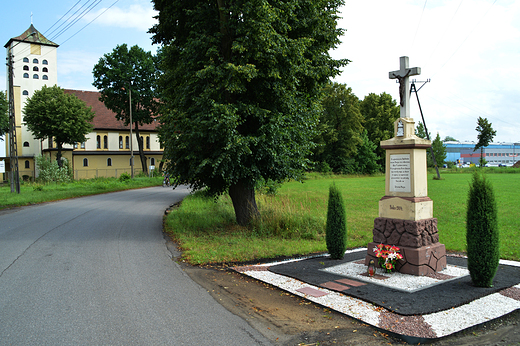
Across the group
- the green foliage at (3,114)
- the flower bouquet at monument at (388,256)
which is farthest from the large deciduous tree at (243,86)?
the green foliage at (3,114)

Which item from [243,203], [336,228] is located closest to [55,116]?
[243,203]

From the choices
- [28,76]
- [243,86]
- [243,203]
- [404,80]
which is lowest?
[243,203]

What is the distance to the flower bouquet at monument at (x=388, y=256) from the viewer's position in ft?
22.9

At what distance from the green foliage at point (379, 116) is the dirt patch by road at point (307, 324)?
213 ft

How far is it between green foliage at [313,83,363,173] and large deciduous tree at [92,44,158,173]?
27356 millimetres

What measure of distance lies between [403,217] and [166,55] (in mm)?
9624

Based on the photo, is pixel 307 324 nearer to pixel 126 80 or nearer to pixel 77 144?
pixel 126 80

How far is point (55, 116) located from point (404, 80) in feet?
153

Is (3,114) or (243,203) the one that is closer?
(243,203)

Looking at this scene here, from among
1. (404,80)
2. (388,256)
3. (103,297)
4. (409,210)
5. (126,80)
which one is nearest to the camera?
(103,297)

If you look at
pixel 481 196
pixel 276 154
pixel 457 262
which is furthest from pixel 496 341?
pixel 276 154

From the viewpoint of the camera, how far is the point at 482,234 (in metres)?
6.07

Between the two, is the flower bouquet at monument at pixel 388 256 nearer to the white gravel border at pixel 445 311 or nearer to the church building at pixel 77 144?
the white gravel border at pixel 445 311

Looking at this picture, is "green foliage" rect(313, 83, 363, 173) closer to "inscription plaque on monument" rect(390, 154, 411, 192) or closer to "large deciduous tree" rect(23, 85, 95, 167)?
"large deciduous tree" rect(23, 85, 95, 167)
